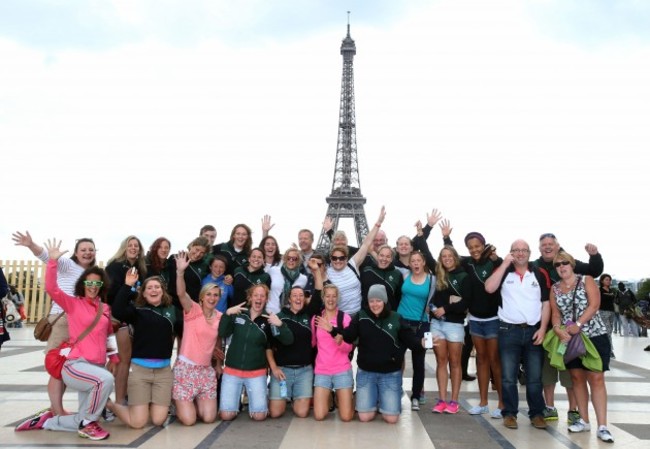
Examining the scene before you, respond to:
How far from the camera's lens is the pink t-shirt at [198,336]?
5426 mm

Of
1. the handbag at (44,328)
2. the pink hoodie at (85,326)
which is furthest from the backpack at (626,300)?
the handbag at (44,328)

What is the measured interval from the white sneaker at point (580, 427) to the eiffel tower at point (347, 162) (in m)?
51.4

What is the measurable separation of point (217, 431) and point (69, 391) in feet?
9.98

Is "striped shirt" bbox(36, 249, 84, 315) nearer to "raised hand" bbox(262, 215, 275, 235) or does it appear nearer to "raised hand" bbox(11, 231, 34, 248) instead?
"raised hand" bbox(11, 231, 34, 248)

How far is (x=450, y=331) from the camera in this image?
5949 mm

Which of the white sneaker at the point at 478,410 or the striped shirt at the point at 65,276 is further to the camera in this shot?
the white sneaker at the point at 478,410

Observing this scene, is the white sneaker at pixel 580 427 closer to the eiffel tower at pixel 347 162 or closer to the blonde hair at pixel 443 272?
the blonde hair at pixel 443 272

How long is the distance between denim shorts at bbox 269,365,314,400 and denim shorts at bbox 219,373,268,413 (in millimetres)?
171

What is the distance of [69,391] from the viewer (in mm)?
7082

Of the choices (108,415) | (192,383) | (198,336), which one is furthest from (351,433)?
(108,415)

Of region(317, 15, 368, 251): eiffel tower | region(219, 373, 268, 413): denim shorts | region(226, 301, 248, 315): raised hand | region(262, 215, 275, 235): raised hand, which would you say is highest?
region(317, 15, 368, 251): eiffel tower

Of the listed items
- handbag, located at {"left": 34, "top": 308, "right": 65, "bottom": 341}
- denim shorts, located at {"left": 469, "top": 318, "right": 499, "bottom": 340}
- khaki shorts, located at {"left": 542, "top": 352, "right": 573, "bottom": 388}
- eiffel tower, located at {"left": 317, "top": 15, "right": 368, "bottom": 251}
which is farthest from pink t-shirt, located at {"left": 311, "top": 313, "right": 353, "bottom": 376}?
eiffel tower, located at {"left": 317, "top": 15, "right": 368, "bottom": 251}

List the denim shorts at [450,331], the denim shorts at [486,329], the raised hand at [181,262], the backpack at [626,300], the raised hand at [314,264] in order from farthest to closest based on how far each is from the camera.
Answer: the backpack at [626,300] → the raised hand at [314,264] → the denim shorts at [450,331] → the denim shorts at [486,329] → the raised hand at [181,262]

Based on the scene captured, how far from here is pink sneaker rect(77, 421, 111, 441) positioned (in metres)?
4.69
